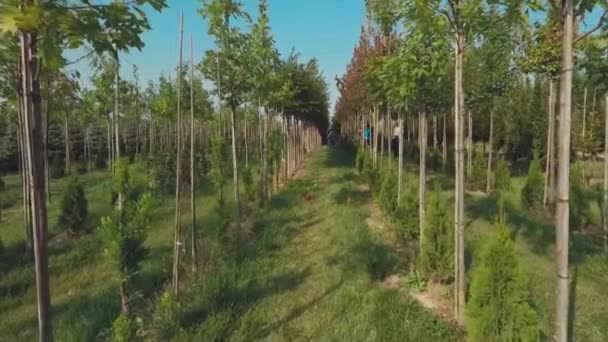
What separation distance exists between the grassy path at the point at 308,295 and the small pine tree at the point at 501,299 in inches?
29.8

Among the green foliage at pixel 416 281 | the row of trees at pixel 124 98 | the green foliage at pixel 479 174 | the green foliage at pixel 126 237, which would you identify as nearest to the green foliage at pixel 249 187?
the row of trees at pixel 124 98

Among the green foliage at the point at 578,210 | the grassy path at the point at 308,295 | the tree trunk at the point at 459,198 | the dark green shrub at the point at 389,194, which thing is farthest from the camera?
the green foliage at the point at 578,210

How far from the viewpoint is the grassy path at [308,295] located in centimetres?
502

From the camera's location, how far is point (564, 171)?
3.19 m

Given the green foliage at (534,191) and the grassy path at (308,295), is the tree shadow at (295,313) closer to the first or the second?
the grassy path at (308,295)

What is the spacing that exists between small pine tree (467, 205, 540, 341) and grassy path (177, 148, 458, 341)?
0.76 m

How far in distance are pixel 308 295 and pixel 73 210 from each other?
245 inches

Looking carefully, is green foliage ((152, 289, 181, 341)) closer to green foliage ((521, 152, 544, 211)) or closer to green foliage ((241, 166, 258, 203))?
green foliage ((241, 166, 258, 203))

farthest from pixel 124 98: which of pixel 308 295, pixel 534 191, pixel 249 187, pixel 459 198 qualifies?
pixel 459 198

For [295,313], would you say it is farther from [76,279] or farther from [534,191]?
[534,191]

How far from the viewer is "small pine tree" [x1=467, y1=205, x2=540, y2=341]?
4.02m

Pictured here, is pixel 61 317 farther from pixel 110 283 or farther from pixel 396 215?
pixel 396 215

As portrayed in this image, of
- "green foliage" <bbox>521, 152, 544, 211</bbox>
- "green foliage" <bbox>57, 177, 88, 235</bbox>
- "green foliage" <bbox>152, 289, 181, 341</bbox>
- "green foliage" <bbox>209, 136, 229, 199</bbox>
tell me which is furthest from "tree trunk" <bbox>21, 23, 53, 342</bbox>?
"green foliage" <bbox>521, 152, 544, 211</bbox>

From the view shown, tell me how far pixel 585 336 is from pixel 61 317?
18.9 feet
